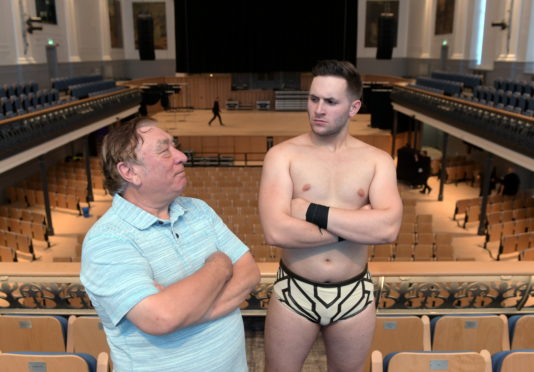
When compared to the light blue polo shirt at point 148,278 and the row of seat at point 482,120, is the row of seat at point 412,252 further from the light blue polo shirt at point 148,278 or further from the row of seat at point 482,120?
the light blue polo shirt at point 148,278

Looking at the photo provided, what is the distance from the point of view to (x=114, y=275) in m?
1.60

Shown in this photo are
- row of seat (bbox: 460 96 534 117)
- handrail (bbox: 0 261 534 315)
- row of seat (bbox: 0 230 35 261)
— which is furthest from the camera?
row of seat (bbox: 460 96 534 117)

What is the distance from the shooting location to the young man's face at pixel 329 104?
217cm

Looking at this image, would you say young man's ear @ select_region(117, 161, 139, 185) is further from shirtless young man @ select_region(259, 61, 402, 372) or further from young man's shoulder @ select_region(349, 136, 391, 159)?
young man's shoulder @ select_region(349, 136, 391, 159)

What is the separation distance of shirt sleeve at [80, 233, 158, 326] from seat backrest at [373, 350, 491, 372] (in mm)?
1429

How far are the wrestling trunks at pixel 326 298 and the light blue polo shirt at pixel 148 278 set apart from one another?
451mm

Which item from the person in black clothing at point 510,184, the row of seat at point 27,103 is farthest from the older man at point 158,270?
the person in black clothing at point 510,184

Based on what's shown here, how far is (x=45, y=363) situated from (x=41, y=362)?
2 cm

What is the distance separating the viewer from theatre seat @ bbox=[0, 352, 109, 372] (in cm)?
229

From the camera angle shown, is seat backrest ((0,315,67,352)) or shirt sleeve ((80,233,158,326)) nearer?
shirt sleeve ((80,233,158,326))

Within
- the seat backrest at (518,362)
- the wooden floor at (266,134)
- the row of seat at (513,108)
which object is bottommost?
the wooden floor at (266,134)

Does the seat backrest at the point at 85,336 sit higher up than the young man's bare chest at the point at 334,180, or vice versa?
the young man's bare chest at the point at 334,180

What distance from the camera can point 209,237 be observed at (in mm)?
1972

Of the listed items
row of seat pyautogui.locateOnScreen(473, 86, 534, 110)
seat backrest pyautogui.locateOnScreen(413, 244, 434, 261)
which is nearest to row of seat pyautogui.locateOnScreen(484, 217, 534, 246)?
row of seat pyautogui.locateOnScreen(473, 86, 534, 110)
